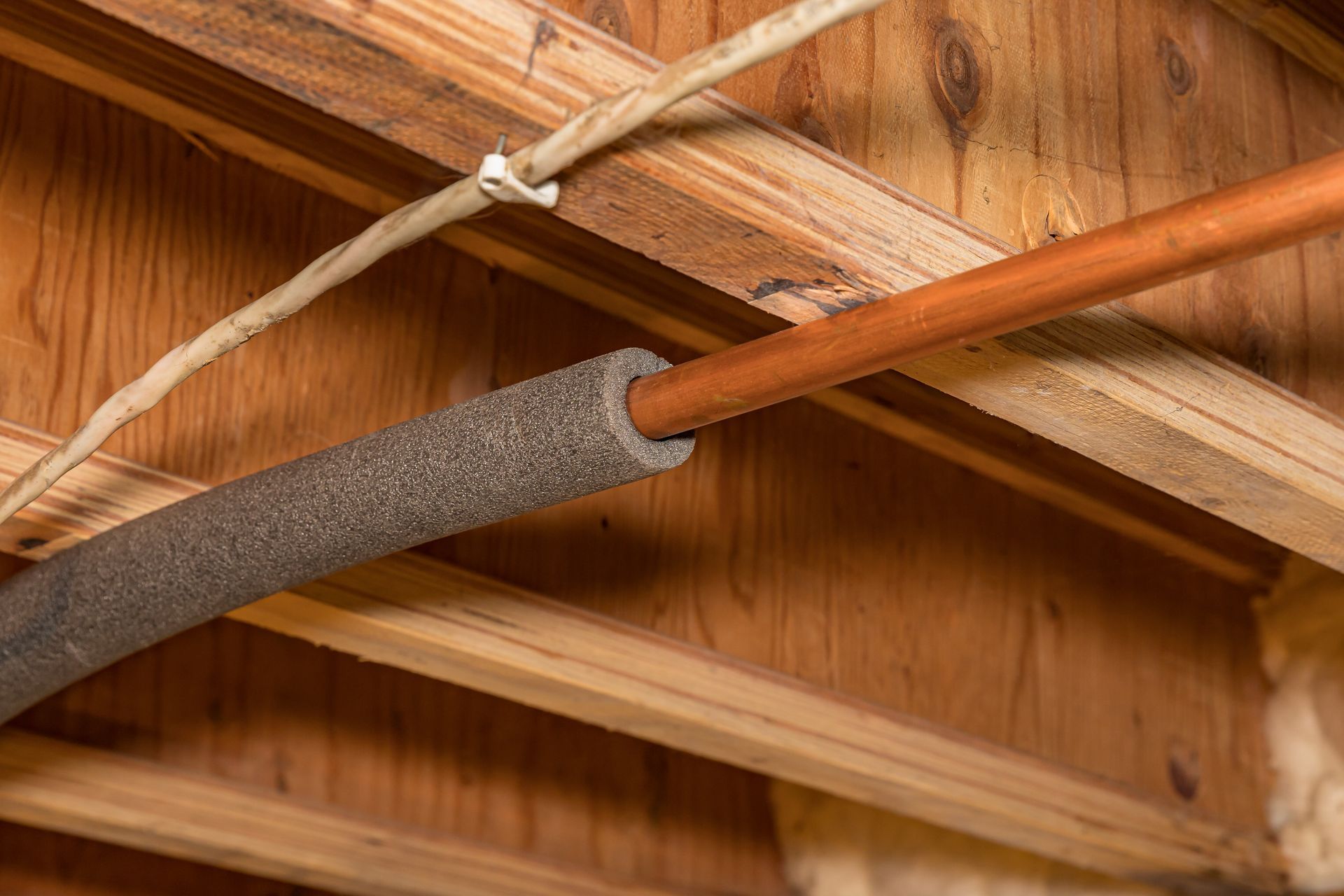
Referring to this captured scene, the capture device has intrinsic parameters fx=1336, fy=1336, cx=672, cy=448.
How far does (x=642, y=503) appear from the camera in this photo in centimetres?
147

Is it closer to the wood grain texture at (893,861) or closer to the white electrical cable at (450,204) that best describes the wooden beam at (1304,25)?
the white electrical cable at (450,204)

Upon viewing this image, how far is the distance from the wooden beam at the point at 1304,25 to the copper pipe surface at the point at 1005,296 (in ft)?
1.90

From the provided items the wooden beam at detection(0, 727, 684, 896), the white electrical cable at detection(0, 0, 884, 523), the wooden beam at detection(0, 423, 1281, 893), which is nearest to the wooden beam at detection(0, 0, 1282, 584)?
the white electrical cable at detection(0, 0, 884, 523)

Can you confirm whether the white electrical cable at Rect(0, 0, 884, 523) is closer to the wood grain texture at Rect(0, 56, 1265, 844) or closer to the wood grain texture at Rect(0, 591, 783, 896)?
the wood grain texture at Rect(0, 56, 1265, 844)

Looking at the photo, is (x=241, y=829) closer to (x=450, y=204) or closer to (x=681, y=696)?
(x=681, y=696)

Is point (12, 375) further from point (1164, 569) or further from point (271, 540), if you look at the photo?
point (1164, 569)

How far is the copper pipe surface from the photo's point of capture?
1.83ft

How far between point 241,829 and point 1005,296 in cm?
128

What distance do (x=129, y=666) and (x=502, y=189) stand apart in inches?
50.1

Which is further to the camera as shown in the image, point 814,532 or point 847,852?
point 847,852

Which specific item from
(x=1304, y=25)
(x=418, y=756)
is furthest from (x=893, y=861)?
(x=1304, y=25)

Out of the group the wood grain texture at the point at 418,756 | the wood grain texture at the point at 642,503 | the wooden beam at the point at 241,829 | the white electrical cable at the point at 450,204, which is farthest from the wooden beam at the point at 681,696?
the wood grain texture at the point at 418,756

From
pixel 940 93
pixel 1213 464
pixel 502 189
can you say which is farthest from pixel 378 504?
pixel 1213 464

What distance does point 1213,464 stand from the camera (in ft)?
2.80
